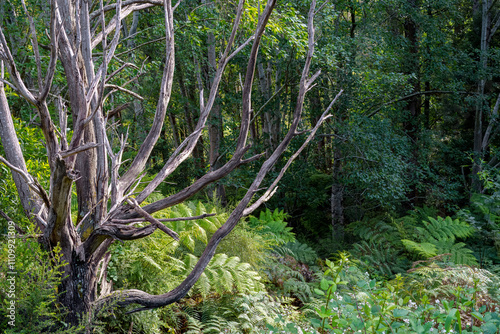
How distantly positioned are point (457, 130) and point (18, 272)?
12.2m

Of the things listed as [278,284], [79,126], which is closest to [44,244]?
[79,126]

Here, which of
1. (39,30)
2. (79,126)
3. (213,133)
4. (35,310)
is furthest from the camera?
(213,133)

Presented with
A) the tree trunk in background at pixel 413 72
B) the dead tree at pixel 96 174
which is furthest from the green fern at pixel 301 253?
the dead tree at pixel 96 174

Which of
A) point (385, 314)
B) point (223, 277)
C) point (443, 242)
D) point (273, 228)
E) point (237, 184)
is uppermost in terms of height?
point (385, 314)

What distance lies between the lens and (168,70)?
2137mm

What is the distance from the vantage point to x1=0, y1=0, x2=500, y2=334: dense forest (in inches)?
73.6

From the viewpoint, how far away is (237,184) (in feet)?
23.0

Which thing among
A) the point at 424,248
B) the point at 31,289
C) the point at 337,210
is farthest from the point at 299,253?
the point at 31,289

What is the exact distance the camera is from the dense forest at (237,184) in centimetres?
187

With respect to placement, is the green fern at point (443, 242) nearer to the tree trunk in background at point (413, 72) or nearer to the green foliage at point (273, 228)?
the tree trunk in background at point (413, 72)

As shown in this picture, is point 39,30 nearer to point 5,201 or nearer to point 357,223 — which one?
point 5,201

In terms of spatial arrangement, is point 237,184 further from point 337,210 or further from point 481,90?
point 481,90

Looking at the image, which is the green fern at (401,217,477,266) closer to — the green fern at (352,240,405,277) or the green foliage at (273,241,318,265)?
the green fern at (352,240,405,277)

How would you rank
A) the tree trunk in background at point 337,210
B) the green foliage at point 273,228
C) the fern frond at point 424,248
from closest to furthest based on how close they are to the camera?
the fern frond at point 424,248 → the green foliage at point 273,228 → the tree trunk in background at point 337,210
